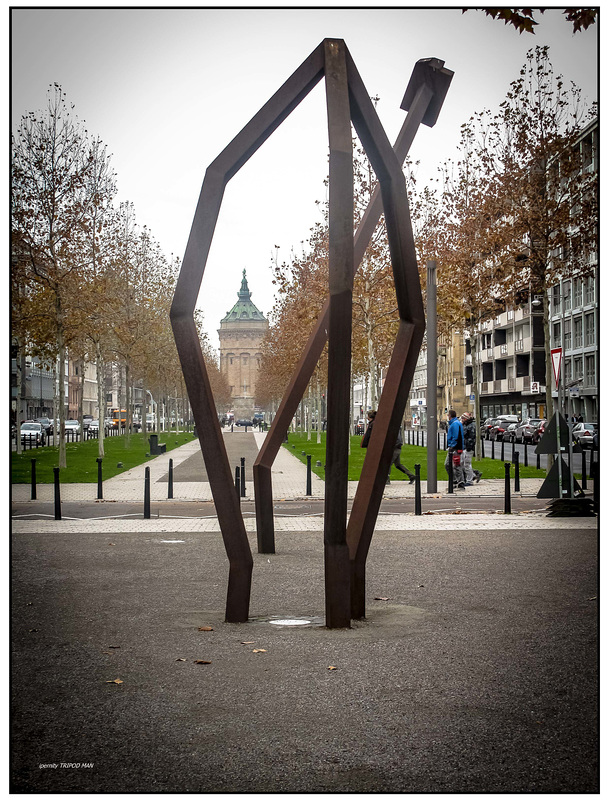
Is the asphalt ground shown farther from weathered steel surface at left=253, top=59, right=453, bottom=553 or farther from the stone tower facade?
the stone tower facade

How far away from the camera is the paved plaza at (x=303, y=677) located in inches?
165

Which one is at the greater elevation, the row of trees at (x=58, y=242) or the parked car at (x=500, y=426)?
the row of trees at (x=58, y=242)

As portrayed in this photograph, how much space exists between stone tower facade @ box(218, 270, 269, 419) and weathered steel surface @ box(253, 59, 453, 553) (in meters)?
166

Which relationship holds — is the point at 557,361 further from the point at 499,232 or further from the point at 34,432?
the point at 34,432

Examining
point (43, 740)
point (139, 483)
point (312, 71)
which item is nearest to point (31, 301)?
point (139, 483)

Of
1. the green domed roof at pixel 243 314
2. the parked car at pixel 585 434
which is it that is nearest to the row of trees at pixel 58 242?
the parked car at pixel 585 434

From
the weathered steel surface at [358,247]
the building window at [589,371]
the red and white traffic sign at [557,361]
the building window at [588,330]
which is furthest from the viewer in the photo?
the building window at [589,371]

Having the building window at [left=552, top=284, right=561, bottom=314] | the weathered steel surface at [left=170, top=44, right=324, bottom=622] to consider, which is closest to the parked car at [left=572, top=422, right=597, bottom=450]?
the building window at [left=552, top=284, right=561, bottom=314]

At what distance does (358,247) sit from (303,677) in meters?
4.71

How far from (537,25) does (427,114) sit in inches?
70.7

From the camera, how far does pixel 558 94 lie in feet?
88.1

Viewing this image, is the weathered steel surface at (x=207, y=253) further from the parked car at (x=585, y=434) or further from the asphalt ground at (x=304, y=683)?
the parked car at (x=585, y=434)

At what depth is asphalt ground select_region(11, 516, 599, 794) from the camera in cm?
418

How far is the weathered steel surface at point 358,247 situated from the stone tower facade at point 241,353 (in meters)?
166
